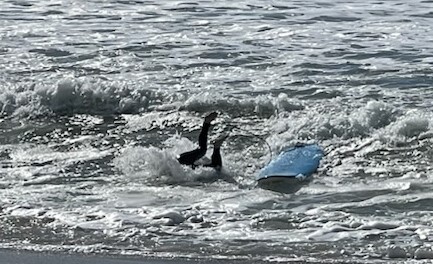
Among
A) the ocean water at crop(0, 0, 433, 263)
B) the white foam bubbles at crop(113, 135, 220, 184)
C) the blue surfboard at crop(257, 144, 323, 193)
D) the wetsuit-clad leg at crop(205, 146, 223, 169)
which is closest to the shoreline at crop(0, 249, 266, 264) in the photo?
the ocean water at crop(0, 0, 433, 263)

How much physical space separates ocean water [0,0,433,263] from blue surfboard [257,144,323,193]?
109mm

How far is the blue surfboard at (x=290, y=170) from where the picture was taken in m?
7.95

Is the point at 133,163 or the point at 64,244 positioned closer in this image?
the point at 64,244

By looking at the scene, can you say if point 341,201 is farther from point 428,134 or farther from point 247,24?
point 247,24

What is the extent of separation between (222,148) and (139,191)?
1.70m

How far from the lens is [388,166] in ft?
28.3

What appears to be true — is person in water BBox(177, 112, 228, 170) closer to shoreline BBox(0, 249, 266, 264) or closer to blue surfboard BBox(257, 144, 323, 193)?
blue surfboard BBox(257, 144, 323, 193)

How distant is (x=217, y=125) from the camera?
10.6 meters

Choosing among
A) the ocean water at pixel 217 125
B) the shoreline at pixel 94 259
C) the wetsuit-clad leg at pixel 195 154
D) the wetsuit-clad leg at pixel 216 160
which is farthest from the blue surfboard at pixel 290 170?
the shoreline at pixel 94 259

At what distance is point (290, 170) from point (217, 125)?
245 cm

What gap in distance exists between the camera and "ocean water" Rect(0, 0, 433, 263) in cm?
666

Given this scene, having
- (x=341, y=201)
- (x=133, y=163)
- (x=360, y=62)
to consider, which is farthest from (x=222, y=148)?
(x=360, y=62)

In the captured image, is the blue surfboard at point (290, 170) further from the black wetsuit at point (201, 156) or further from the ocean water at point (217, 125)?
the black wetsuit at point (201, 156)

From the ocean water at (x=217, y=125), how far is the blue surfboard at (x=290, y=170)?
109 mm
